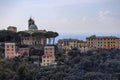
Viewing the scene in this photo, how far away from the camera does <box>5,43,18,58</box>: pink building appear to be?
1032 inches

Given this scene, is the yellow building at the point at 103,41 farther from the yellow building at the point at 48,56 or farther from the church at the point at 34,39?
the yellow building at the point at 48,56

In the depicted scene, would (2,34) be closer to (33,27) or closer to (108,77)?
(33,27)

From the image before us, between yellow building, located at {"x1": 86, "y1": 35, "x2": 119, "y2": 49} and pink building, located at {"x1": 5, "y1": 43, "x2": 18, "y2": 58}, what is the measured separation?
6781 millimetres

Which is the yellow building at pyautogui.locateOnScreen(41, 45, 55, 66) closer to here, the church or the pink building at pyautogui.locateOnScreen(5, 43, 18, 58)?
the pink building at pyautogui.locateOnScreen(5, 43, 18, 58)

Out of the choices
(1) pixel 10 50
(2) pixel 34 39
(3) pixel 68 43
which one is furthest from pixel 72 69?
(2) pixel 34 39

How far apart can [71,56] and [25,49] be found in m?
3.09

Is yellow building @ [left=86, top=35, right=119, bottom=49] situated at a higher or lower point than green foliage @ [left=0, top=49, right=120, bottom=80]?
higher

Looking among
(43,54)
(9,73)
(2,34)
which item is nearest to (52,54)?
(43,54)

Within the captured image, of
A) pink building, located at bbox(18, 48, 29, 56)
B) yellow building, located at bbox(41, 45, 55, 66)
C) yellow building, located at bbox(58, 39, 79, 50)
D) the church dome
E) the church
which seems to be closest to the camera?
yellow building, located at bbox(41, 45, 55, 66)

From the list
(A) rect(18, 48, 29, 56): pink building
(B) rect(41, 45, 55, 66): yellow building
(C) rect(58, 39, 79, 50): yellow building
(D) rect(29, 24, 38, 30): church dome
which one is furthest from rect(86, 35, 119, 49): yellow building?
(A) rect(18, 48, 29, 56): pink building

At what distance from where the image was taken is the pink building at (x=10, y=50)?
2620 centimetres

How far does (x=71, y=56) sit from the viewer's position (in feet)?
82.7

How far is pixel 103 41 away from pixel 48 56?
8.43 meters

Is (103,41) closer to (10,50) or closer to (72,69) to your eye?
(10,50)
